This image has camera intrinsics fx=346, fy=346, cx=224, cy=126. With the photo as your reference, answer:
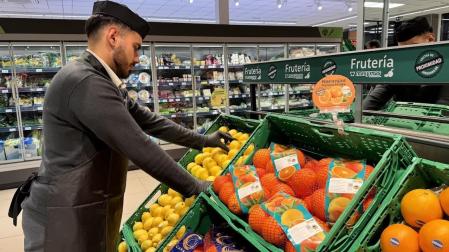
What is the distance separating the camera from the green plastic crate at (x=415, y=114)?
2.57m

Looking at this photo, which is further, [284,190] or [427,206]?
[284,190]

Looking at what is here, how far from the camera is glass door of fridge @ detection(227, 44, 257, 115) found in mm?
6723

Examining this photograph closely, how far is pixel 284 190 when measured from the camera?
132 centimetres

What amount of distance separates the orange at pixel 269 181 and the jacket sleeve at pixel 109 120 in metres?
0.44

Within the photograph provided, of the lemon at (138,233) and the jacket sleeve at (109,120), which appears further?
the lemon at (138,233)

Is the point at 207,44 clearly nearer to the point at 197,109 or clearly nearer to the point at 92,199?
the point at 197,109

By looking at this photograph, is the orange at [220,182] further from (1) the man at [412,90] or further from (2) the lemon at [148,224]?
(1) the man at [412,90]

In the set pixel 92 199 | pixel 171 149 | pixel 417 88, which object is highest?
pixel 417 88

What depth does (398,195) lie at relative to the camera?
3.32 ft

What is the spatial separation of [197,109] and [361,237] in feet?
18.4

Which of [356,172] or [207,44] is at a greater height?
[207,44]

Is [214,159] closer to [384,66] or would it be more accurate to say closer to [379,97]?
[384,66]

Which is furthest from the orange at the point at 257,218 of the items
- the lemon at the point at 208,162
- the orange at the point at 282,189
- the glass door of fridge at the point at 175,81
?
the glass door of fridge at the point at 175,81

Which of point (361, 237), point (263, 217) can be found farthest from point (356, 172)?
point (263, 217)
